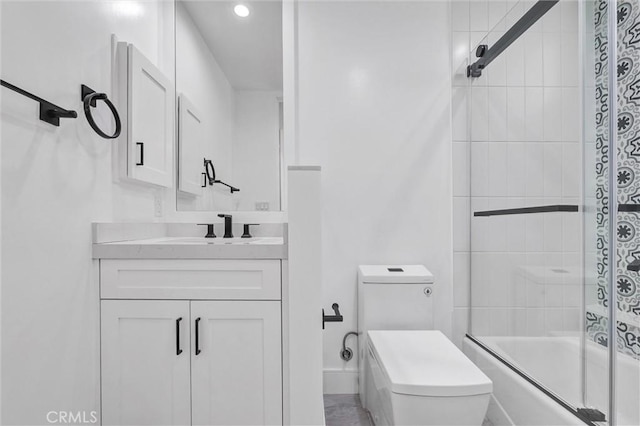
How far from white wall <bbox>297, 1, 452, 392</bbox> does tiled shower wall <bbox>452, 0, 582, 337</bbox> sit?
0.15 m

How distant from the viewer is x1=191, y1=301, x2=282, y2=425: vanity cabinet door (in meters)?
1.08

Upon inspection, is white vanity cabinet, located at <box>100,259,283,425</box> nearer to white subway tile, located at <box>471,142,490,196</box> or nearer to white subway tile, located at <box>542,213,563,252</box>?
white subway tile, located at <box>542,213,563,252</box>

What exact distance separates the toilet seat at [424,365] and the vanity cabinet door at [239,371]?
1.41 feet

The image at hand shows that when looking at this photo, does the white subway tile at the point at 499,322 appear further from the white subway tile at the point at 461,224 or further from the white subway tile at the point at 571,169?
the white subway tile at the point at 571,169

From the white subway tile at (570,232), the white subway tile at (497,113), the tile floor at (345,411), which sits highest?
the white subway tile at (497,113)

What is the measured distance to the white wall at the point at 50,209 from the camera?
2.80ft

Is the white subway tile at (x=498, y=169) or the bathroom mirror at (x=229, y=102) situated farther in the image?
the bathroom mirror at (x=229, y=102)

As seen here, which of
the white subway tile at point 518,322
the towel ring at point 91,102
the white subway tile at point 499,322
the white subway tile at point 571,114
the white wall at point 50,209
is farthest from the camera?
the white subway tile at point 499,322

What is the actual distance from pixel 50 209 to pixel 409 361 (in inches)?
52.5

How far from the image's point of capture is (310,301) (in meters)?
0.99

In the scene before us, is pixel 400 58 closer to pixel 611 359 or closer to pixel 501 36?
pixel 501 36

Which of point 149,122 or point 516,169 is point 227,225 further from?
point 516,169

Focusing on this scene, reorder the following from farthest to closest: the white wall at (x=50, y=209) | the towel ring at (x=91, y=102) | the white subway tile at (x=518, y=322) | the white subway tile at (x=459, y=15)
→ the white subway tile at (x=459, y=15)
the white subway tile at (x=518, y=322)
the towel ring at (x=91, y=102)
the white wall at (x=50, y=209)

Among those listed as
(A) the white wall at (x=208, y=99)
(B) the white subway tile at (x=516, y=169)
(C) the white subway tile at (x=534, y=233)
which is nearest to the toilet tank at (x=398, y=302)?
(C) the white subway tile at (x=534, y=233)
